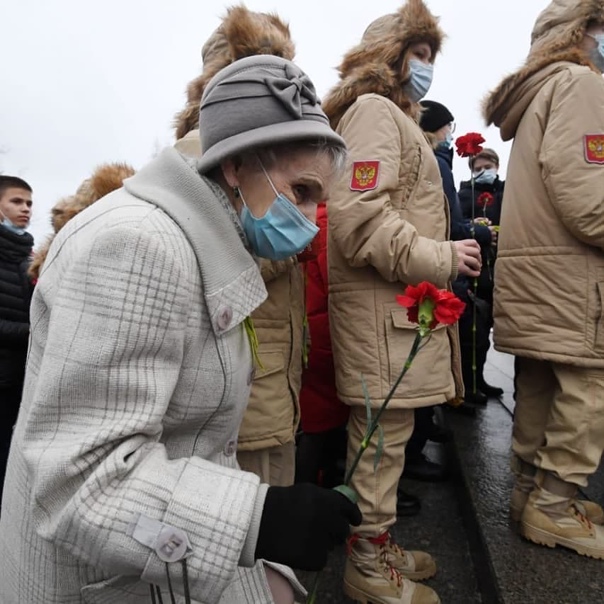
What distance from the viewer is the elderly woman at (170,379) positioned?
86 centimetres

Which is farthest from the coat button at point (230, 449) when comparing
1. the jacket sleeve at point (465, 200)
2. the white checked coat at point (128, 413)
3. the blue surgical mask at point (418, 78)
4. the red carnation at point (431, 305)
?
the jacket sleeve at point (465, 200)

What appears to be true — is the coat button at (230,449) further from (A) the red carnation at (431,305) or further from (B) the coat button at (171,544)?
(A) the red carnation at (431,305)

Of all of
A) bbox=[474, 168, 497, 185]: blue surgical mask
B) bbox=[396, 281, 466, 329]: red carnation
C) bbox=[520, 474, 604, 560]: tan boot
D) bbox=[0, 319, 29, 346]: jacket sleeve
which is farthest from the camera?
bbox=[474, 168, 497, 185]: blue surgical mask

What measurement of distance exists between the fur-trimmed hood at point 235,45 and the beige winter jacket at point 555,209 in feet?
3.83

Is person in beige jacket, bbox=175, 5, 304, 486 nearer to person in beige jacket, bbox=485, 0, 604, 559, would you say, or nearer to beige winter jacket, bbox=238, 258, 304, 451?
beige winter jacket, bbox=238, 258, 304, 451

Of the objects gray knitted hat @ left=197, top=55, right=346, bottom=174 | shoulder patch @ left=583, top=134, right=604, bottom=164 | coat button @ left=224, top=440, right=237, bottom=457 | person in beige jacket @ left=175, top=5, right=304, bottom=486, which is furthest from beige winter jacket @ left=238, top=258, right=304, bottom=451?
shoulder patch @ left=583, top=134, right=604, bottom=164

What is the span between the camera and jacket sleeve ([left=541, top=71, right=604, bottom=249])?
2175 millimetres

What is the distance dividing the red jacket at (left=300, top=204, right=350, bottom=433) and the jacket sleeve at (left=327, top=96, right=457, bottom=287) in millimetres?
558

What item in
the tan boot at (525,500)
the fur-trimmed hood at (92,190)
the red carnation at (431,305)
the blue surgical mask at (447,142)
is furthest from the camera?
the blue surgical mask at (447,142)

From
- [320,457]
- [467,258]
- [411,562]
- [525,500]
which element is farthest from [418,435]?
[467,258]

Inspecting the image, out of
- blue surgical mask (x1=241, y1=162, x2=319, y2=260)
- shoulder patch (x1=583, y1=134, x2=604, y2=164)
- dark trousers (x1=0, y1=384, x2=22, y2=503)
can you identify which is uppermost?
shoulder patch (x1=583, y1=134, x2=604, y2=164)

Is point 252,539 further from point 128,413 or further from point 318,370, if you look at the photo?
point 318,370

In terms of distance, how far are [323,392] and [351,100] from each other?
147 cm

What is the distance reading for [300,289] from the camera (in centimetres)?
218
